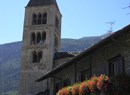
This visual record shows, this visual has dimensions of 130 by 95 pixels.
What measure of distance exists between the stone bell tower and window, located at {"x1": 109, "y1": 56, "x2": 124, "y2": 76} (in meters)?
34.6

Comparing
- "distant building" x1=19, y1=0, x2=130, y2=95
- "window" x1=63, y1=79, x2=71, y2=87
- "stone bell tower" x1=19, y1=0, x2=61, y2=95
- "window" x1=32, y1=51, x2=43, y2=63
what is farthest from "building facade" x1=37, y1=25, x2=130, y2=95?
"window" x1=32, y1=51, x2=43, y2=63

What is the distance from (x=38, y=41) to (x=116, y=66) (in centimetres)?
4083

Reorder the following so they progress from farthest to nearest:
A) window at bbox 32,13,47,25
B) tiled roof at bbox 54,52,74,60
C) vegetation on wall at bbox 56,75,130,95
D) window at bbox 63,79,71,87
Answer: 1. window at bbox 32,13,47,25
2. tiled roof at bbox 54,52,74,60
3. window at bbox 63,79,71,87
4. vegetation on wall at bbox 56,75,130,95

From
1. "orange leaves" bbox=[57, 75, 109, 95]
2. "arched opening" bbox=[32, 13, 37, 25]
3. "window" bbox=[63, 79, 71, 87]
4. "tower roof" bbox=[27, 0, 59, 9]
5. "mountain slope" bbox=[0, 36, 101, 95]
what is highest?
"tower roof" bbox=[27, 0, 59, 9]

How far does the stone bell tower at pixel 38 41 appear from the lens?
57.7 m

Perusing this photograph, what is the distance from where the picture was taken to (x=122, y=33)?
20.0 m

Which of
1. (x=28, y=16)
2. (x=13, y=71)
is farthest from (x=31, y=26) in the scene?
(x=13, y=71)

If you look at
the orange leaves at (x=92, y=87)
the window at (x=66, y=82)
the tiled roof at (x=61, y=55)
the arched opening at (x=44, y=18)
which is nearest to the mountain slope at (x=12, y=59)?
the arched opening at (x=44, y=18)

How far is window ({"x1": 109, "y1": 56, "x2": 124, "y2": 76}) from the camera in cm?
2108

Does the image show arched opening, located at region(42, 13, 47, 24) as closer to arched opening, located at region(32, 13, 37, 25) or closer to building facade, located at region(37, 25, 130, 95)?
arched opening, located at region(32, 13, 37, 25)

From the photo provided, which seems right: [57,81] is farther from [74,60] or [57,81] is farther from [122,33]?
[122,33]

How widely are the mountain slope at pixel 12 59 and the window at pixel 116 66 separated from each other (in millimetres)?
101995

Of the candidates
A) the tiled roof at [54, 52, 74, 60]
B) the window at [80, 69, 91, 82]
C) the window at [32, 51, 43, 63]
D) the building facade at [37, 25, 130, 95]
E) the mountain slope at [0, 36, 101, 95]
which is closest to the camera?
the building facade at [37, 25, 130, 95]

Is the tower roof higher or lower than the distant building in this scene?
higher
